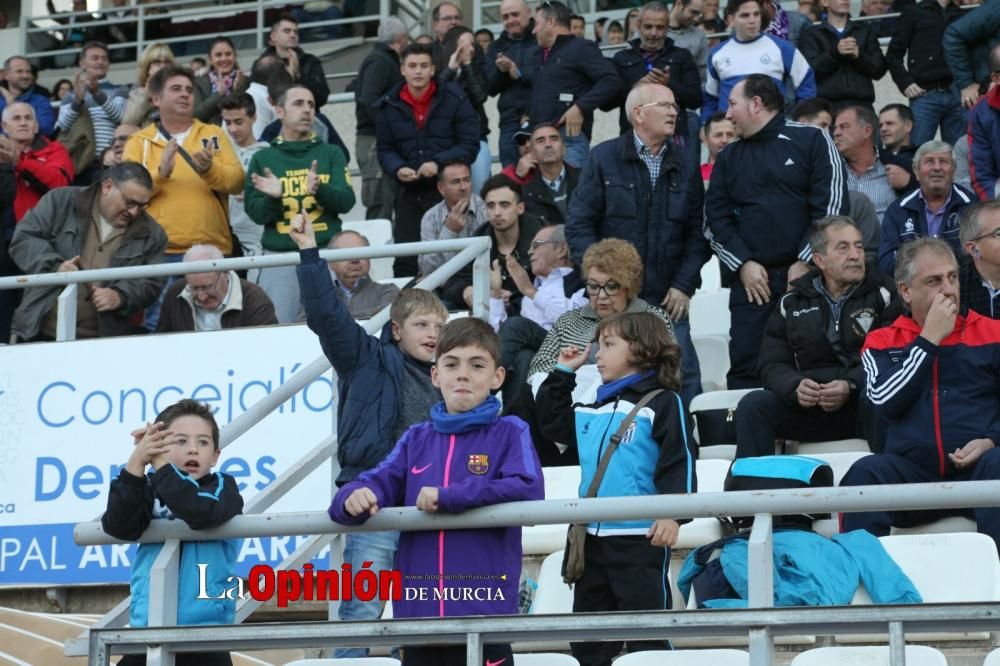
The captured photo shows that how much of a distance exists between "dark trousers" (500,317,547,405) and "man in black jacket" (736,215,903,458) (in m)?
1.20

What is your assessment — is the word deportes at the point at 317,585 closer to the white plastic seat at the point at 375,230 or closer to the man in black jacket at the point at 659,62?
the white plastic seat at the point at 375,230

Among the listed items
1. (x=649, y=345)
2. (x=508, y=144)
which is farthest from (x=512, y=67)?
(x=649, y=345)

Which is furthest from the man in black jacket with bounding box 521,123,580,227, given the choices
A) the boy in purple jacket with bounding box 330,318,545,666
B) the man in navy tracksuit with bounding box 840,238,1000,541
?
the boy in purple jacket with bounding box 330,318,545,666

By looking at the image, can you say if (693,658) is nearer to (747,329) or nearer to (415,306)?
(415,306)

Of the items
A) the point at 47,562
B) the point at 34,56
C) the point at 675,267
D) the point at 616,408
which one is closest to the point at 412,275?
the point at 675,267

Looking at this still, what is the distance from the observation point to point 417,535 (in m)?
5.12

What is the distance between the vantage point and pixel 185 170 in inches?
419

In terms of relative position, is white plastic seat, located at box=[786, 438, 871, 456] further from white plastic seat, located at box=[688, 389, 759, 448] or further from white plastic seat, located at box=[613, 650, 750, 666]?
white plastic seat, located at box=[613, 650, 750, 666]

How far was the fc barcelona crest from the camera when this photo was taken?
520 centimetres

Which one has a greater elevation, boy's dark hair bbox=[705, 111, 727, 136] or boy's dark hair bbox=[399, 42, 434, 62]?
boy's dark hair bbox=[399, 42, 434, 62]

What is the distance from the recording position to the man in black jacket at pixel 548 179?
10.6 m

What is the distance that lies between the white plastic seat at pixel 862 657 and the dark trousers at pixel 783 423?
253cm

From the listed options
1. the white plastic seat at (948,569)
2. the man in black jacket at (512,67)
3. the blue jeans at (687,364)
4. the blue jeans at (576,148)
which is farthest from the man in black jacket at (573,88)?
the white plastic seat at (948,569)

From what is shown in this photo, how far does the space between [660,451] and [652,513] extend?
1.16 metres
